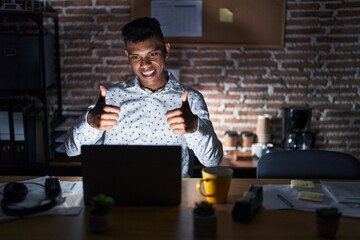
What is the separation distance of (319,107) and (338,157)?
4.21 feet

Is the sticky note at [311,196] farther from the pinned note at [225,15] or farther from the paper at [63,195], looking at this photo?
the pinned note at [225,15]

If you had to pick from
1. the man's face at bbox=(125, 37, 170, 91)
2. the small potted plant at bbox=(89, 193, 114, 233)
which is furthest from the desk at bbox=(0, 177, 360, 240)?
the man's face at bbox=(125, 37, 170, 91)

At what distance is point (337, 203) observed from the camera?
5.27 ft

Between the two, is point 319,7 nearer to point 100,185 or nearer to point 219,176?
point 219,176

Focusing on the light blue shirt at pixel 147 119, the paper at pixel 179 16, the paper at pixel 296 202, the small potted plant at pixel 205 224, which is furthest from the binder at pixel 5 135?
the small potted plant at pixel 205 224

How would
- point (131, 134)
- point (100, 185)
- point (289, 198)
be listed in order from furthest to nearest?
point (131, 134)
point (289, 198)
point (100, 185)

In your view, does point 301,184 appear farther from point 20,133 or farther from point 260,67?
point 20,133

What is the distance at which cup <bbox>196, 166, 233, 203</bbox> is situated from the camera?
1.58 m

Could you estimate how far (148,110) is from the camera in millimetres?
2344

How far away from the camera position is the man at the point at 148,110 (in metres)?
2.06

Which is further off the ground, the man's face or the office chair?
the man's face

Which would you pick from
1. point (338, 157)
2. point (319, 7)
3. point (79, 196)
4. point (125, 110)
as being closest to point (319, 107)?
point (319, 7)

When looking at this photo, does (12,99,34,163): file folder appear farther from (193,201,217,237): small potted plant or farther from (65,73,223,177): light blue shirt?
(193,201,217,237): small potted plant

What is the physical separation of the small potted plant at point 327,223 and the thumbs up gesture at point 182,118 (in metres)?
0.66
